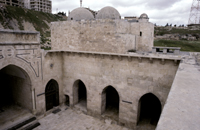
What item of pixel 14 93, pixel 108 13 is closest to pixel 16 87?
pixel 14 93

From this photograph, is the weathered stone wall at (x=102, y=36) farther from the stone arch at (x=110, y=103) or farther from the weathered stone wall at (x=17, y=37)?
the stone arch at (x=110, y=103)

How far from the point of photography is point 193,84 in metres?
3.21

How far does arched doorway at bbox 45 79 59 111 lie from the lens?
30.5 ft

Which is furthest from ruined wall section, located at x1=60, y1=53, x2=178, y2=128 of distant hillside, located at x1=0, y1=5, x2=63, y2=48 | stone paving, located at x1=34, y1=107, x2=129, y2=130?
distant hillside, located at x1=0, y1=5, x2=63, y2=48

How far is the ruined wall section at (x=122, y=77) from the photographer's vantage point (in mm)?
6863

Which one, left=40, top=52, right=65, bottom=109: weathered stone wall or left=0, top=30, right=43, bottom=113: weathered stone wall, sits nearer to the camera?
left=0, top=30, right=43, bottom=113: weathered stone wall

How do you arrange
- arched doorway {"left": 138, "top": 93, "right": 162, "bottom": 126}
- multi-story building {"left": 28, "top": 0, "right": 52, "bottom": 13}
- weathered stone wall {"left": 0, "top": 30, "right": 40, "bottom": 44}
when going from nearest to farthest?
weathered stone wall {"left": 0, "top": 30, "right": 40, "bottom": 44}
arched doorway {"left": 138, "top": 93, "right": 162, "bottom": 126}
multi-story building {"left": 28, "top": 0, "right": 52, "bottom": 13}

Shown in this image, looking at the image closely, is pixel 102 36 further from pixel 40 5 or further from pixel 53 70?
pixel 40 5

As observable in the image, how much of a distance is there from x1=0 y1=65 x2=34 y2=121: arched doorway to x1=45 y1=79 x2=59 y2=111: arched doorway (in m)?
1.11

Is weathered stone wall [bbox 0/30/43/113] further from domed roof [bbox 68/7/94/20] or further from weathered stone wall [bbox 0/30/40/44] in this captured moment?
domed roof [bbox 68/7/94/20]

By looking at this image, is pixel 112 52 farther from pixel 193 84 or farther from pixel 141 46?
pixel 193 84

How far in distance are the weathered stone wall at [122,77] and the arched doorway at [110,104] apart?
335 millimetres

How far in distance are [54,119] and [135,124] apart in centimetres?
488

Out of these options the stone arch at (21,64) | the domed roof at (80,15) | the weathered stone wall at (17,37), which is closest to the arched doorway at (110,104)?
the stone arch at (21,64)
